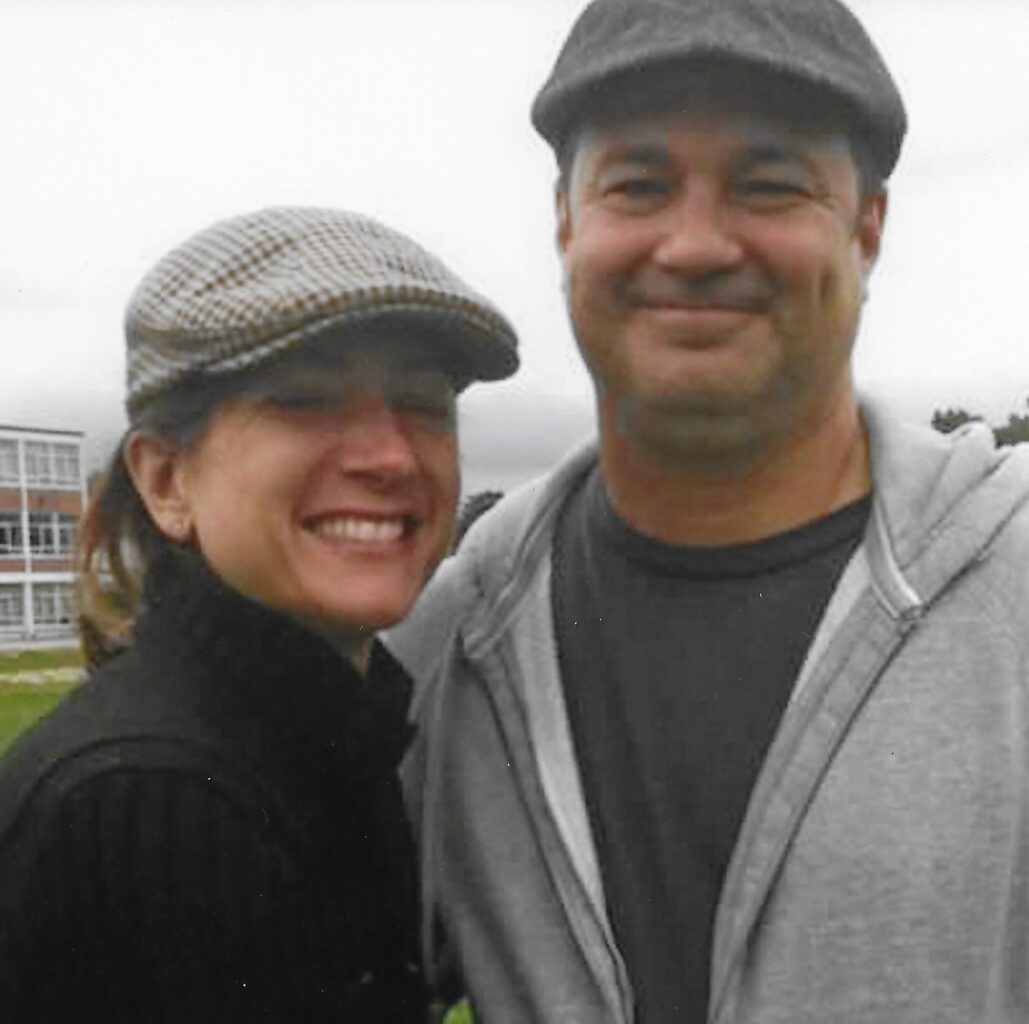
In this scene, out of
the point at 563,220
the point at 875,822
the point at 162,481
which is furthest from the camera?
the point at 563,220

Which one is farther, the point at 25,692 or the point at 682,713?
the point at 25,692

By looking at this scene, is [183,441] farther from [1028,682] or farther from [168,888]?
[1028,682]

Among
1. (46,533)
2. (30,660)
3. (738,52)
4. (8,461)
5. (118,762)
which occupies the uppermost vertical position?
(738,52)

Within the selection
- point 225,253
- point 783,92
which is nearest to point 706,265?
point 783,92

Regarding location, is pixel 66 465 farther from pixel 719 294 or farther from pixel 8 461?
pixel 719 294

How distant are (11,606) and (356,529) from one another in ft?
278

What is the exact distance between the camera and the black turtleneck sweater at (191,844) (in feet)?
8.45

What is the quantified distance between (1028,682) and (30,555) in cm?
8614

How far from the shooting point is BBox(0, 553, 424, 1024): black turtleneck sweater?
8.45 ft

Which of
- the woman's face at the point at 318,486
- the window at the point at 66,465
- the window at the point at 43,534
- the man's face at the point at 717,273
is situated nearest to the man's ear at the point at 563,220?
the man's face at the point at 717,273

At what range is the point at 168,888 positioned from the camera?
2.59 meters

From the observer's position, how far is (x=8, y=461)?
86.5 metres

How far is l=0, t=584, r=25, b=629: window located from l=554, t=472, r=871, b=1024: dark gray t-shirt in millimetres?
83424

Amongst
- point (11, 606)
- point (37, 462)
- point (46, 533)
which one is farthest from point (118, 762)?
point (37, 462)
